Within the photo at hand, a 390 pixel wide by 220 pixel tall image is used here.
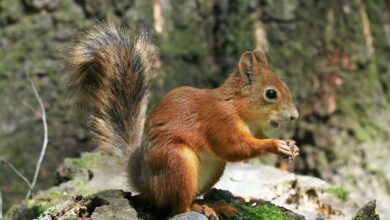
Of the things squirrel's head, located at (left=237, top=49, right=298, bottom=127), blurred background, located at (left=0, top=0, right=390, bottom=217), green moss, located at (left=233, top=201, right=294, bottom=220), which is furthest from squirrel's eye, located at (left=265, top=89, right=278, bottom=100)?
blurred background, located at (left=0, top=0, right=390, bottom=217)

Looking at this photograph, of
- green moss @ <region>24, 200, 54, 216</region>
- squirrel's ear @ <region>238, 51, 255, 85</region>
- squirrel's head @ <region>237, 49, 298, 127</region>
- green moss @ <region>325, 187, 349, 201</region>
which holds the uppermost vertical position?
squirrel's ear @ <region>238, 51, 255, 85</region>

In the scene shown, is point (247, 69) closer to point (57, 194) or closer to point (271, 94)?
point (271, 94)

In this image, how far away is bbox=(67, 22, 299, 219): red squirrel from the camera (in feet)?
8.71

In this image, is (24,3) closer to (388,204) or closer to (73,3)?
(73,3)

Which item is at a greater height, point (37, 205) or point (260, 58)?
point (260, 58)

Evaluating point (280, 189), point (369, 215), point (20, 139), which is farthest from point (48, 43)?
point (369, 215)

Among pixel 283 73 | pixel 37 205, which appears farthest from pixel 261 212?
pixel 283 73

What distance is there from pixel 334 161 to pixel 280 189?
4.48 ft

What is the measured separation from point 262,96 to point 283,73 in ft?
6.82

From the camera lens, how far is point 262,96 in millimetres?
2783

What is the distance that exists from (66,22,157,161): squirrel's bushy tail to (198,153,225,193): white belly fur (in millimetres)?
357

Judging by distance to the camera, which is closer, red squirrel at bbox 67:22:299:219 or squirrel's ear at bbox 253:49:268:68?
red squirrel at bbox 67:22:299:219

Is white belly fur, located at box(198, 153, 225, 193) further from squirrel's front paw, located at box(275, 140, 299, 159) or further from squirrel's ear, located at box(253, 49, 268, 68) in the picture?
squirrel's ear, located at box(253, 49, 268, 68)

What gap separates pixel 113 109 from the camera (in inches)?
119
